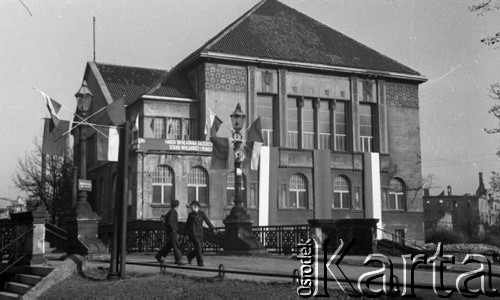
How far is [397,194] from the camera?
5012cm

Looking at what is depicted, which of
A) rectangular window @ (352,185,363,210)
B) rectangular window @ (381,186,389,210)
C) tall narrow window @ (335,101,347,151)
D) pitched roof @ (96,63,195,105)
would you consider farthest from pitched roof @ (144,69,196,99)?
rectangular window @ (381,186,389,210)

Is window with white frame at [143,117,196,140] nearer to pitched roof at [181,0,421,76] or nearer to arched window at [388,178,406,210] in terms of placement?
pitched roof at [181,0,421,76]

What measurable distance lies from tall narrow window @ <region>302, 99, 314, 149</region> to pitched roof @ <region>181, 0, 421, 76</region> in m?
3.10

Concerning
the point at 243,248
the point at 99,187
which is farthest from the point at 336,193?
the point at 243,248

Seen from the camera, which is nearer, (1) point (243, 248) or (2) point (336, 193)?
(1) point (243, 248)

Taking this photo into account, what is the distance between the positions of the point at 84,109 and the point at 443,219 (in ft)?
282

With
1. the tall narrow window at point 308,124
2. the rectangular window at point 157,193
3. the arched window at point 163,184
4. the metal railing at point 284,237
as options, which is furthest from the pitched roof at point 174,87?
the metal railing at point 284,237

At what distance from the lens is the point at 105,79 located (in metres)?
54.8

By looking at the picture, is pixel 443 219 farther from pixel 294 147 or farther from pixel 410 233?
pixel 294 147

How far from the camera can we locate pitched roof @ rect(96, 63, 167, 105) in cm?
5344

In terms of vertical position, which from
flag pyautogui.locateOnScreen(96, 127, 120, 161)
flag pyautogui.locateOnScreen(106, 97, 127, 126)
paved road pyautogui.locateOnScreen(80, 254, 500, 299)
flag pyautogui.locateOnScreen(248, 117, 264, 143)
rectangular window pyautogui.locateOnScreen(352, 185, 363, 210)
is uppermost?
flag pyautogui.locateOnScreen(248, 117, 264, 143)

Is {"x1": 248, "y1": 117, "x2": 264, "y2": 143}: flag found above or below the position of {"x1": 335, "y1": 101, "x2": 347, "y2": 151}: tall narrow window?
below

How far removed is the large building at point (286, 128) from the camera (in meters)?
43.6

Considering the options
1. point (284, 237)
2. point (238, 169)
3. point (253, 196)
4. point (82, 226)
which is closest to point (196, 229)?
point (82, 226)
